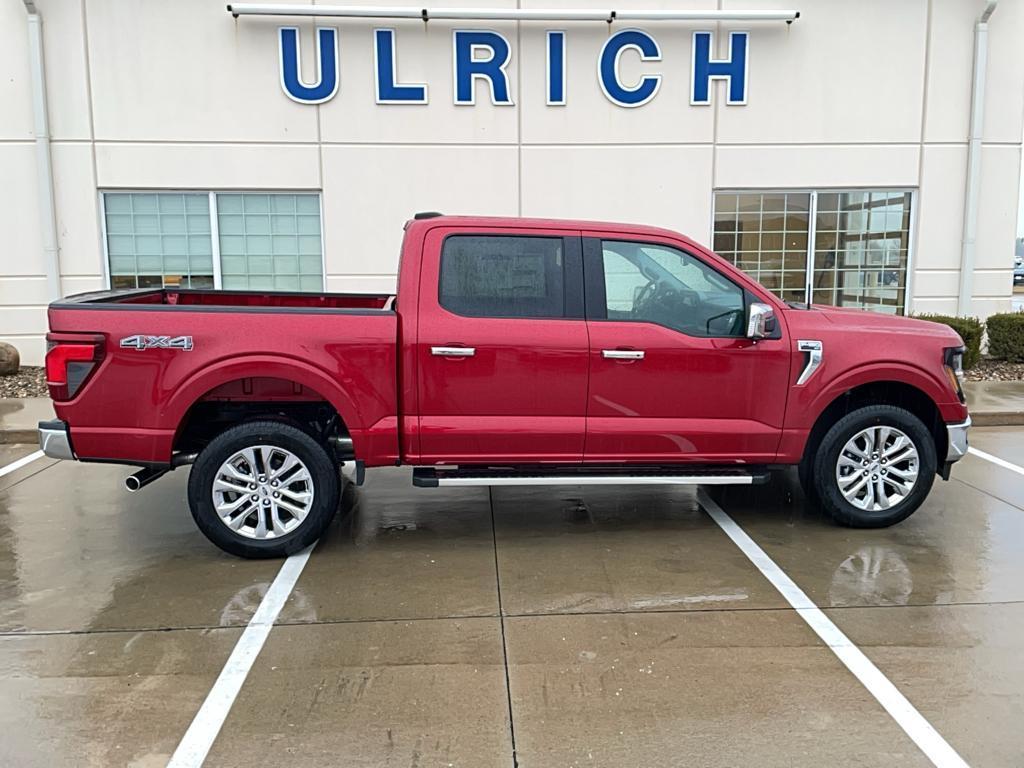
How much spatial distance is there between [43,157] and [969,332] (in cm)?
1240

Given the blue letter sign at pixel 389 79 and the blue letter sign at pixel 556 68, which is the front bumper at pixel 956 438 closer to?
the blue letter sign at pixel 556 68

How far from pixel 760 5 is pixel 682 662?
388 inches

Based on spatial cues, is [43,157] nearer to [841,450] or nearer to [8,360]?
[8,360]

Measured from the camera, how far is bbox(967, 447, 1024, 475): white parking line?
6.91 meters

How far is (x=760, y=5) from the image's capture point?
35.1 ft

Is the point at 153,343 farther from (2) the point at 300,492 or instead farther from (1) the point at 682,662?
(1) the point at 682,662

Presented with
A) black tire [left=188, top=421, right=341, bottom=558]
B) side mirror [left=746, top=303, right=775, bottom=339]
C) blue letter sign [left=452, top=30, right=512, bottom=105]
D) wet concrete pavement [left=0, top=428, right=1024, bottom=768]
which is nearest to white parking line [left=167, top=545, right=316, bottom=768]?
wet concrete pavement [left=0, top=428, right=1024, bottom=768]

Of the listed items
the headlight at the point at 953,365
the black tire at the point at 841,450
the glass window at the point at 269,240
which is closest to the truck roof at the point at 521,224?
the black tire at the point at 841,450

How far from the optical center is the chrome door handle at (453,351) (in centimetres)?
474

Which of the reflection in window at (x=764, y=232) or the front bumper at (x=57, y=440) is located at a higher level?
the reflection in window at (x=764, y=232)

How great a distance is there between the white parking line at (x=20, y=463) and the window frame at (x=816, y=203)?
8.63 metres

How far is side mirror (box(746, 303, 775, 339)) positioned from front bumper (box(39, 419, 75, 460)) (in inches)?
161

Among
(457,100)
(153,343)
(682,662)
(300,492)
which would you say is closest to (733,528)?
(682,662)

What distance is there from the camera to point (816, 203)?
1127 centimetres
